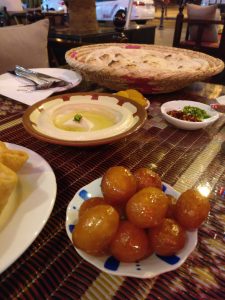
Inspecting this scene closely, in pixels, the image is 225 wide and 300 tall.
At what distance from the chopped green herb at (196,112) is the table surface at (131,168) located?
5 centimetres

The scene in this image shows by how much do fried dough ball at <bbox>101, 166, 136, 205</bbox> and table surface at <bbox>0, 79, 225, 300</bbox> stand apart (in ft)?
0.38

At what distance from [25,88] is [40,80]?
0.09 metres

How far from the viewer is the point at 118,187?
42 centimetres

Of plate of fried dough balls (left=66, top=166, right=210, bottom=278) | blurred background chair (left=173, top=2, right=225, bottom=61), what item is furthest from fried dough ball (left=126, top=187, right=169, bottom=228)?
blurred background chair (left=173, top=2, right=225, bottom=61)

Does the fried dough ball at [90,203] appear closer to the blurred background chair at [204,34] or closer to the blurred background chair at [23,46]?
the blurred background chair at [23,46]

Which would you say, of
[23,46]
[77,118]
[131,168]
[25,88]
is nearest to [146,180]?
[131,168]

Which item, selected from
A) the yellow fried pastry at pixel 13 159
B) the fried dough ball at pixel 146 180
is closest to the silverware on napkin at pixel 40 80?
the yellow fried pastry at pixel 13 159

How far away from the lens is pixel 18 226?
15.6 inches

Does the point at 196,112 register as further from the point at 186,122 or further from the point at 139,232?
the point at 139,232

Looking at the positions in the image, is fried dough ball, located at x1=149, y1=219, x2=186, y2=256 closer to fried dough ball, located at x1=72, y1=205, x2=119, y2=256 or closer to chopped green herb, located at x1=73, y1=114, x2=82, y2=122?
fried dough ball, located at x1=72, y1=205, x2=119, y2=256

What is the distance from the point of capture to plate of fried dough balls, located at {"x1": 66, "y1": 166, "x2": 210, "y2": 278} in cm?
36

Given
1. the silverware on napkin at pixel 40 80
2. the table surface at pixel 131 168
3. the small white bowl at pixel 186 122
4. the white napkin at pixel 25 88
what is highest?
the silverware on napkin at pixel 40 80

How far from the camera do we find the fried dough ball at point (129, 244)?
1.18 ft

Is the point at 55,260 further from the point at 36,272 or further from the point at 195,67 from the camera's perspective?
the point at 195,67
